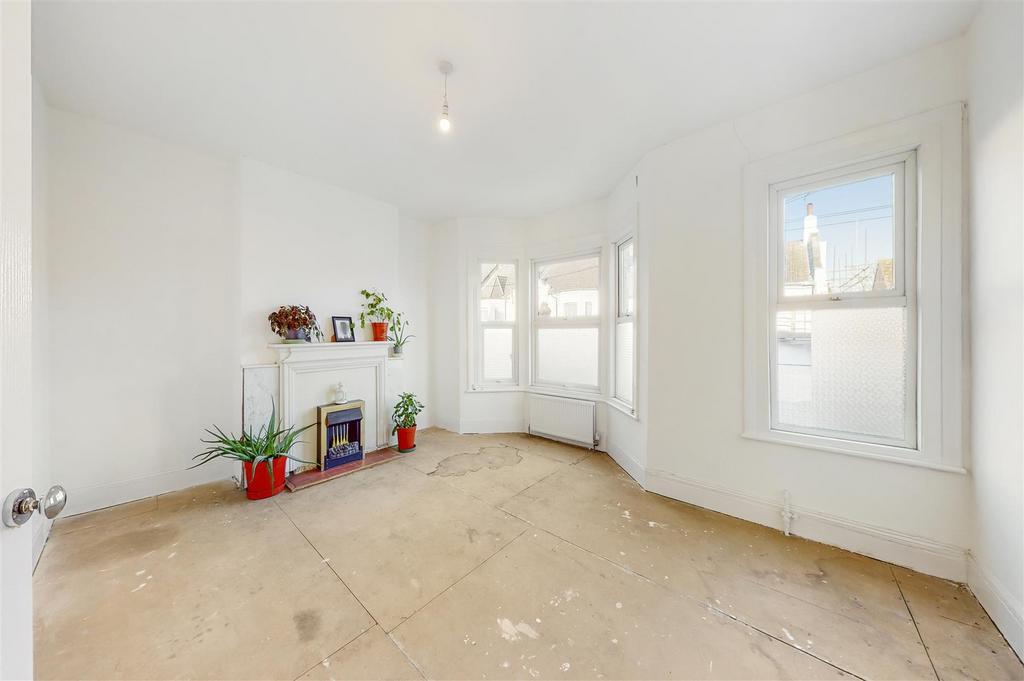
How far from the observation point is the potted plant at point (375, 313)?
3.70m

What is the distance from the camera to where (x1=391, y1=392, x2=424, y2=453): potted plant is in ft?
12.1

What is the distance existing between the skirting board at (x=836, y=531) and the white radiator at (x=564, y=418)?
109 cm

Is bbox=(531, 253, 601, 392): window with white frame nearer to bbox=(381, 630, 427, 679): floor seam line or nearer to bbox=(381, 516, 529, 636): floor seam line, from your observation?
bbox=(381, 516, 529, 636): floor seam line

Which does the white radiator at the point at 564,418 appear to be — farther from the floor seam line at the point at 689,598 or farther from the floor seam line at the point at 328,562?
the floor seam line at the point at 328,562

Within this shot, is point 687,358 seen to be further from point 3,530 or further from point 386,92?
point 3,530

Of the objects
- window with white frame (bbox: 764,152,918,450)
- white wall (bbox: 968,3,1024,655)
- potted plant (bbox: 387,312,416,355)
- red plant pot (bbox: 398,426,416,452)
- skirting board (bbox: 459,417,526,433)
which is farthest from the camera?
skirting board (bbox: 459,417,526,433)

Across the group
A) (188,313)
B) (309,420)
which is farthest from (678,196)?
(188,313)

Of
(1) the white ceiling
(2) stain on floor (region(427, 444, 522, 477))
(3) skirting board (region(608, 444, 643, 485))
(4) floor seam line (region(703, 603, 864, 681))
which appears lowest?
(4) floor seam line (region(703, 603, 864, 681))

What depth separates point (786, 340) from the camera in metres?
2.32

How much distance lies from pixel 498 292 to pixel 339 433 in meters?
2.37

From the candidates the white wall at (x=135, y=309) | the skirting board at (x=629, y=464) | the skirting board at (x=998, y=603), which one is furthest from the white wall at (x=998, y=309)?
the white wall at (x=135, y=309)

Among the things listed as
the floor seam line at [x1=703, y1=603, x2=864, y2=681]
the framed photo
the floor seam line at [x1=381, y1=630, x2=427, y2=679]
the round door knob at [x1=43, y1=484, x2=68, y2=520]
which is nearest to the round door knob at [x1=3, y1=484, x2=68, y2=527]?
the round door knob at [x1=43, y1=484, x2=68, y2=520]

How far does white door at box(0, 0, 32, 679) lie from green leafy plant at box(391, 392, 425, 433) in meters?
3.10

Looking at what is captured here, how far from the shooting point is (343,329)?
352 centimetres
